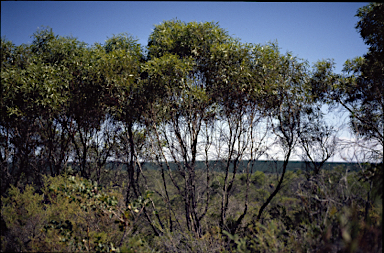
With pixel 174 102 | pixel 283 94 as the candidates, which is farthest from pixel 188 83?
pixel 283 94

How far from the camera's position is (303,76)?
35.7ft

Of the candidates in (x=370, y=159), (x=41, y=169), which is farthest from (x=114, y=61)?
(x=41, y=169)

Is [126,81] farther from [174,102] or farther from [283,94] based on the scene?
[283,94]

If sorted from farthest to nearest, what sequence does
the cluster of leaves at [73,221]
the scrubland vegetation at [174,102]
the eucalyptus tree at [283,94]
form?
the eucalyptus tree at [283,94], the scrubland vegetation at [174,102], the cluster of leaves at [73,221]

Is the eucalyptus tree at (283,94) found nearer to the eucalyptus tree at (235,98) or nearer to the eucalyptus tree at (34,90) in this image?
the eucalyptus tree at (235,98)

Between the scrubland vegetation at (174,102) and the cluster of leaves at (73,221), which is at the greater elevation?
the scrubland vegetation at (174,102)

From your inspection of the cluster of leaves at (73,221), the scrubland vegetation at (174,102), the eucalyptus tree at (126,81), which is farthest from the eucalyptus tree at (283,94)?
the cluster of leaves at (73,221)

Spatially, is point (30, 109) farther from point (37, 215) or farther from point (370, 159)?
point (370, 159)

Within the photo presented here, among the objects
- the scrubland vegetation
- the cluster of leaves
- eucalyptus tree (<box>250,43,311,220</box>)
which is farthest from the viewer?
eucalyptus tree (<box>250,43,311,220</box>)

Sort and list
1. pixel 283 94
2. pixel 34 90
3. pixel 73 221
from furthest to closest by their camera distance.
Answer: pixel 283 94, pixel 34 90, pixel 73 221

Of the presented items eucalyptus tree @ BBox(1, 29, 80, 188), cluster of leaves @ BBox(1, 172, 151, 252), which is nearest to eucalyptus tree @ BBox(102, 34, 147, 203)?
eucalyptus tree @ BBox(1, 29, 80, 188)

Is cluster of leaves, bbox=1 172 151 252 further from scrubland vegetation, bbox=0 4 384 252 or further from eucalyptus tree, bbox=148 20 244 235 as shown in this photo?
eucalyptus tree, bbox=148 20 244 235

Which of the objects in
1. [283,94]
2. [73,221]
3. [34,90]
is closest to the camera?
[73,221]

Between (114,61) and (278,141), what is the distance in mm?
7967
